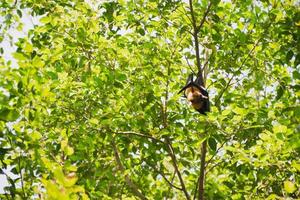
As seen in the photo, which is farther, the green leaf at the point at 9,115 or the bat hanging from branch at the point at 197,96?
the bat hanging from branch at the point at 197,96

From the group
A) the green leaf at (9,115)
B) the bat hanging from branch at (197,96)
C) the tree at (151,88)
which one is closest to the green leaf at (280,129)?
the tree at (151,88)

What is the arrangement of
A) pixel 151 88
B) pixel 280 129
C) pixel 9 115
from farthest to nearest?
pixel 151 88
pixel 280 129
pixel 9 115

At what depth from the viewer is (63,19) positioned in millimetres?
6137

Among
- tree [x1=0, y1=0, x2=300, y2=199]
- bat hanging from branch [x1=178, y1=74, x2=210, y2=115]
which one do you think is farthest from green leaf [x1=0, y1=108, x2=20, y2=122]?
bat hanging from branch [x1=178, y1=74, x2=210, y2=115]

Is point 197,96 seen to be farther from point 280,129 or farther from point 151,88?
point 280,129

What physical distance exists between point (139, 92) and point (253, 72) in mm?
2219

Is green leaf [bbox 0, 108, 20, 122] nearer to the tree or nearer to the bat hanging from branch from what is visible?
the tree

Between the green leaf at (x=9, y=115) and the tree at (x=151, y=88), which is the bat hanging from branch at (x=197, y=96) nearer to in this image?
the tree at (x=151, y=88)

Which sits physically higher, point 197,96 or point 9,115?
point 197,96

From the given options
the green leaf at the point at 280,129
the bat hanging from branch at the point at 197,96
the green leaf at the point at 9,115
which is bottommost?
the green leaf at the point at 9,115

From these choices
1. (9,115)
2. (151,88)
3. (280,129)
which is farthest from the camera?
(151,88)

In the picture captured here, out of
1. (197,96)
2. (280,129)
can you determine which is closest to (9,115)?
(280,129)

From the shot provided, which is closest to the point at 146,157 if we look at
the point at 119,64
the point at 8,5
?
the point at 119,64

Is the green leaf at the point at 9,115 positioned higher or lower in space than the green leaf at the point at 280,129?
lower
